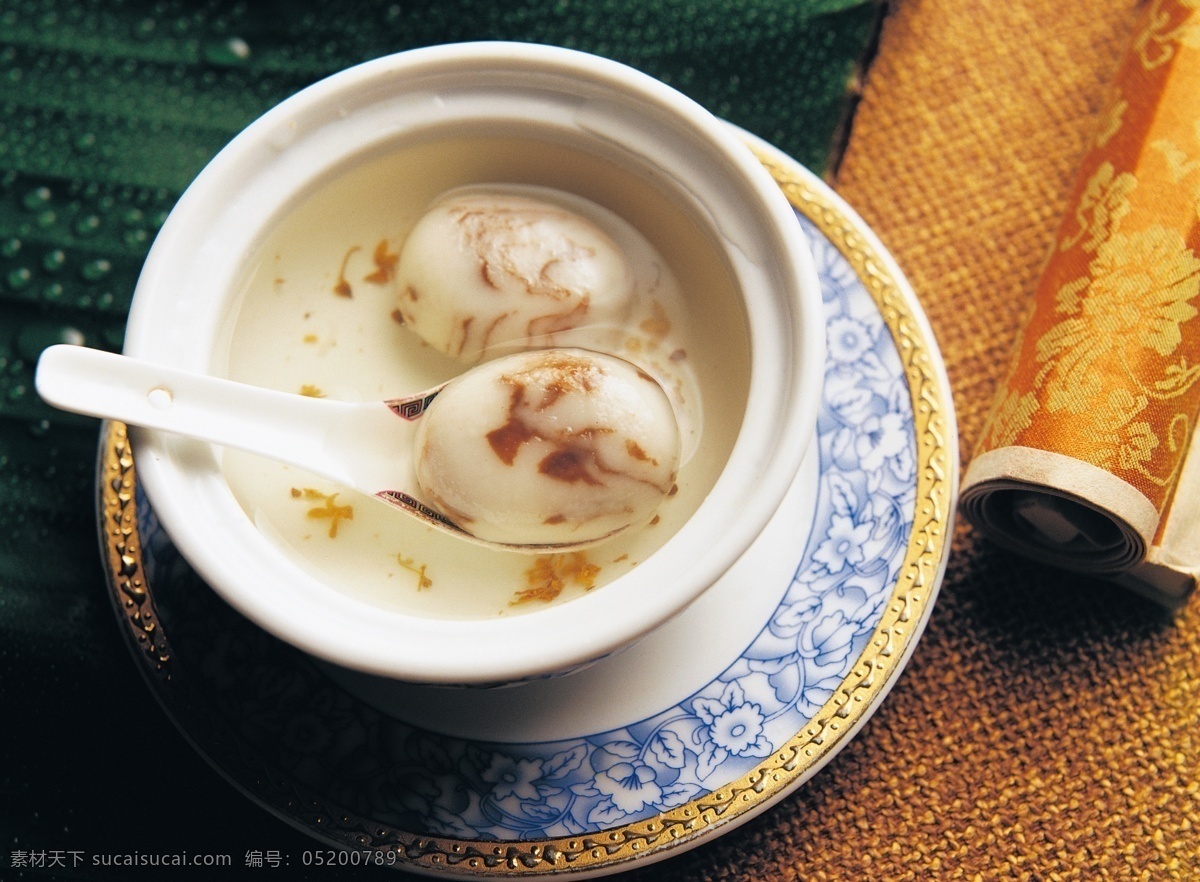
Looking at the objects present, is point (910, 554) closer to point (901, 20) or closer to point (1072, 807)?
point (1072, 807)

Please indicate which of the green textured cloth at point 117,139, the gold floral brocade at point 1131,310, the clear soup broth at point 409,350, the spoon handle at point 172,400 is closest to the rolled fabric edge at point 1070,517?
the gold floral brocade at point 1131,310

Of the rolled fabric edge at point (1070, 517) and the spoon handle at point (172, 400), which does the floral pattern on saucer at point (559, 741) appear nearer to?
the rolled fabric edge at point (1070, 517)

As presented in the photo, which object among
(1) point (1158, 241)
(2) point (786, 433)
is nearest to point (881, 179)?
(1) point (1158, 241)

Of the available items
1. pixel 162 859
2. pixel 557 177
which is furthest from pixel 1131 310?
pixel 162 859

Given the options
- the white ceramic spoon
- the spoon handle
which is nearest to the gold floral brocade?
the white ceramic spoon

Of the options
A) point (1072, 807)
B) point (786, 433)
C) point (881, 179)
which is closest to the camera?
point (786, 433)

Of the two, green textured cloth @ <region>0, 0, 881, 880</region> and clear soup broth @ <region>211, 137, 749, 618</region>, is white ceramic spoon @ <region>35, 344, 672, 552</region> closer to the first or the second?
clear soup broth @ <region>211, 137, 749, 618</region>
